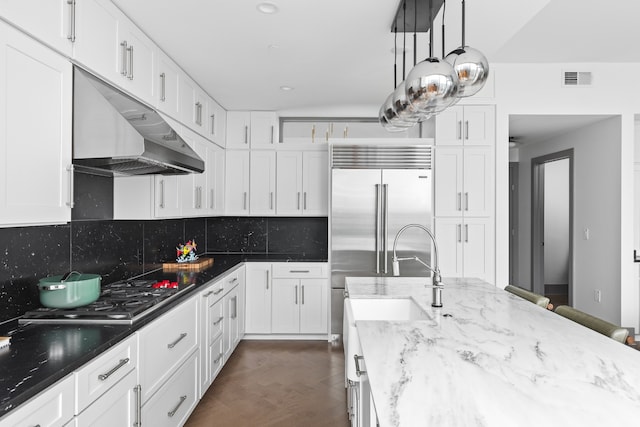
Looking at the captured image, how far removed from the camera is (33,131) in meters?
1.65

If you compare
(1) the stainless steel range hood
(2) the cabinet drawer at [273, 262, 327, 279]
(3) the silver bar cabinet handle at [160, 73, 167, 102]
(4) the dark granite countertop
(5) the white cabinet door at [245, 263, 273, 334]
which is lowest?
(5) the white cabinet door at [245, 263, 273, 334]

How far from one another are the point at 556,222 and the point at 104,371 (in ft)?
23.1

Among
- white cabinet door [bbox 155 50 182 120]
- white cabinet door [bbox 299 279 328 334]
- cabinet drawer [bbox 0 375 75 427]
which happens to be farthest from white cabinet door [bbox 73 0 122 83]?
white cabinet door [bbox 299 279 328 334]

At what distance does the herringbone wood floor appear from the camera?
2.75m

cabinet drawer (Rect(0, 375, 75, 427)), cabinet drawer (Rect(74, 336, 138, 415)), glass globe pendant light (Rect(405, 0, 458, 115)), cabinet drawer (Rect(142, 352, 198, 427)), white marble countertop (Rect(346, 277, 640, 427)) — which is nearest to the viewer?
white marble countertop (Rect(346, 277, 640, 427))

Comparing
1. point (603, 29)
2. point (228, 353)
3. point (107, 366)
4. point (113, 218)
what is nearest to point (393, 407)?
point (107, 366)

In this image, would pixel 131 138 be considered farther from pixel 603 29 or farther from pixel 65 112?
pixel 603 29

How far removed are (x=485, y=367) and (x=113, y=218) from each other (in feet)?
8.20

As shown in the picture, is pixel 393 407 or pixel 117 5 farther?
pixel 117 5

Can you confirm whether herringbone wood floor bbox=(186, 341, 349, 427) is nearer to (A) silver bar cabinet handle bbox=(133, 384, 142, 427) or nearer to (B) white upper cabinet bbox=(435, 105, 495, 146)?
(A) silver bar cabinet handle bbox=(133, 384, 142, 427)

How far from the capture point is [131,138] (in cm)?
197

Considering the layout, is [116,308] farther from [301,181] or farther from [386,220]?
[301,181]

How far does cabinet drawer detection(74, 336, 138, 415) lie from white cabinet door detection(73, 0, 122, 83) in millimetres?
1385

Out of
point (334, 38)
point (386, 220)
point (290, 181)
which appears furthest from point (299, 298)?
point (334, 38)
